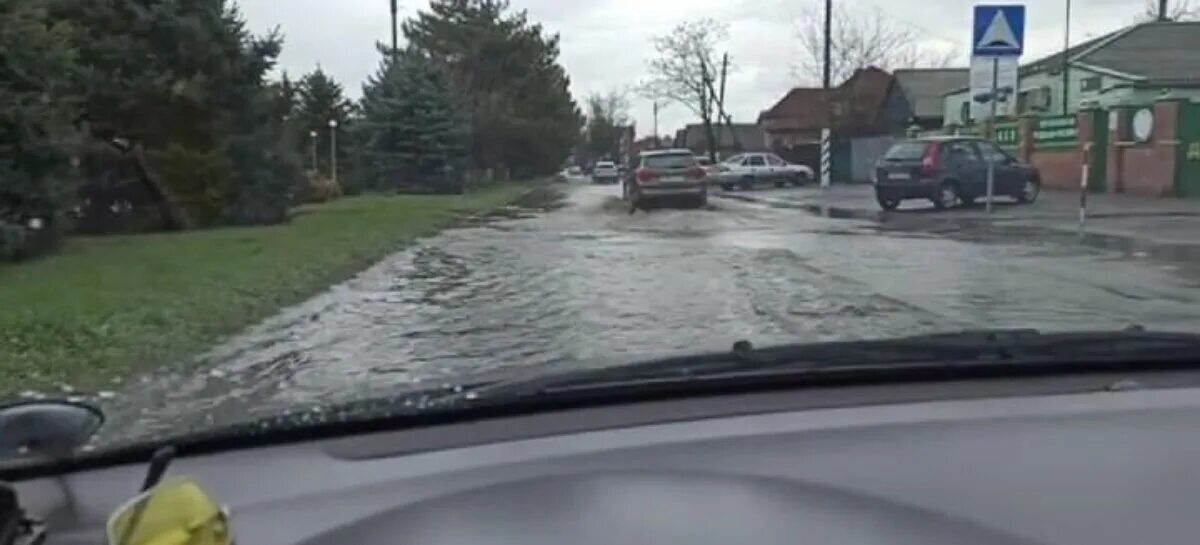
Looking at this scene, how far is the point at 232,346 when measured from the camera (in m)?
9.49

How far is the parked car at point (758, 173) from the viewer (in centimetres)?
5188

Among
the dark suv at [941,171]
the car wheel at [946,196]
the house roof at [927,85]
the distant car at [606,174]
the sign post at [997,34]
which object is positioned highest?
the house roof at [927,85]

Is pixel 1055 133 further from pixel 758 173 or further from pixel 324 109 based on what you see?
pixel 324 109

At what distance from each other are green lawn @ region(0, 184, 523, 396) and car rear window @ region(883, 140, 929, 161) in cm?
1054

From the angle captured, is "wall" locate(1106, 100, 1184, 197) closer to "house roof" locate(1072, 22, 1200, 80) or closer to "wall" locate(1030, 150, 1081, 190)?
"wall" locate(1030, 150, 1081, 190)

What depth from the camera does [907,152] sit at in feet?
92.0

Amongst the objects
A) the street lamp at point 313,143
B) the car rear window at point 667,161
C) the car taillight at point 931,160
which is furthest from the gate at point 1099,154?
the street lamp at point 313,143

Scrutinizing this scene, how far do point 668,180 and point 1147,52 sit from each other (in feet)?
84.0

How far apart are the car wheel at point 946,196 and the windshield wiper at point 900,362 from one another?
83.9 feet

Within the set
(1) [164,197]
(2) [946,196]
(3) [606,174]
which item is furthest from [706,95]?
(1) [164,197]

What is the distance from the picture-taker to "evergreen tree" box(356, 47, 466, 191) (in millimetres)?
47844

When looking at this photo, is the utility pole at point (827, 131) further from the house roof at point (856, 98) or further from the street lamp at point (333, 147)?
the street lamp at point (333, 147)

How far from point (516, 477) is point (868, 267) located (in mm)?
12857

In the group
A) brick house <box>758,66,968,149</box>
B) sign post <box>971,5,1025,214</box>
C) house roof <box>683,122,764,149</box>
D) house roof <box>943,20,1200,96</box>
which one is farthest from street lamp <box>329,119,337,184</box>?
house roof <box>683,122,764,149</box>
